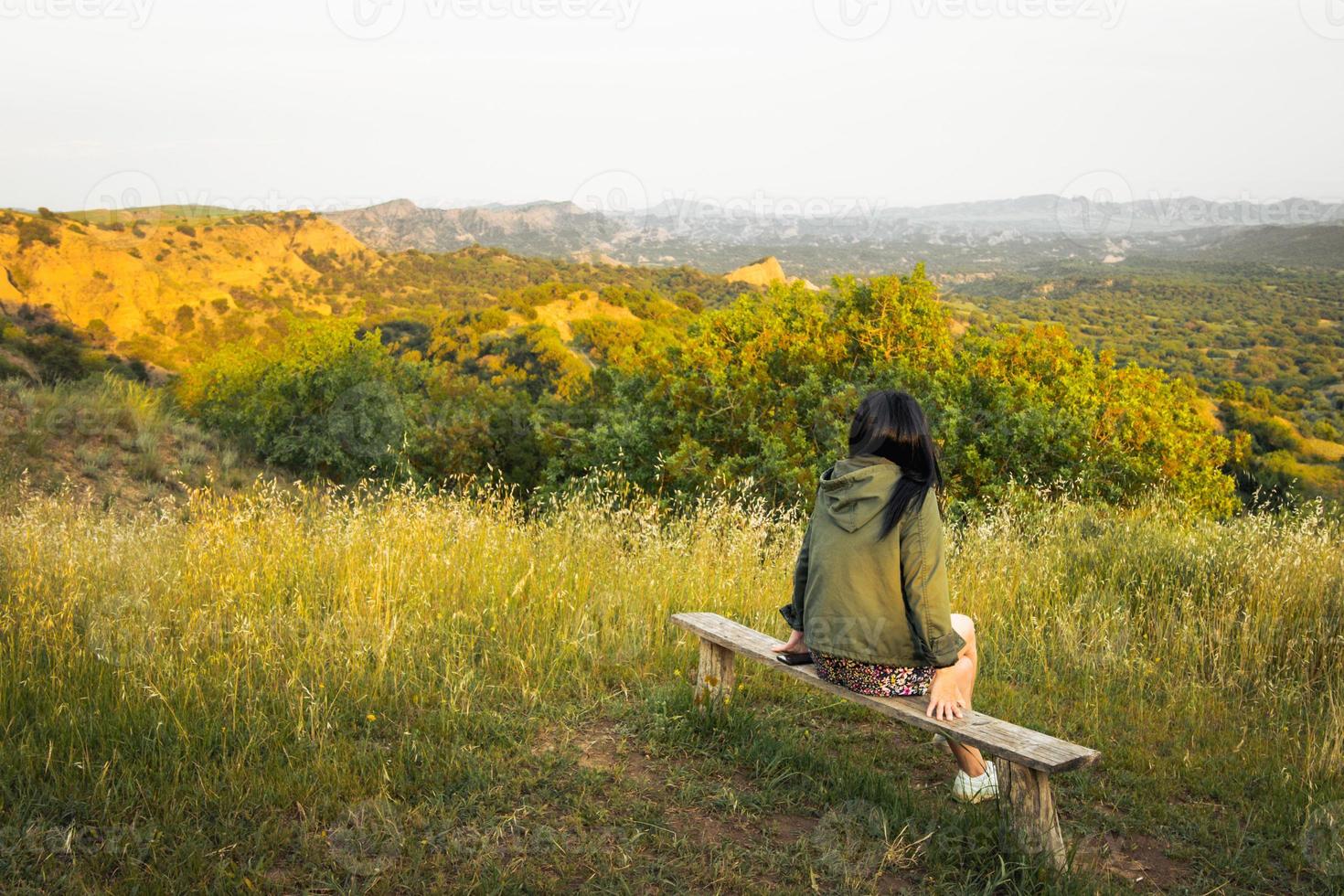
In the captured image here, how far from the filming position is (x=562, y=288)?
46.6m

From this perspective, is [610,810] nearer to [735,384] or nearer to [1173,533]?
[1173,533]

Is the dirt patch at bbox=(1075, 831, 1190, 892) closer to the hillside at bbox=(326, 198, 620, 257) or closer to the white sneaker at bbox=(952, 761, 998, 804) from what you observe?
the white sneaker at bbox=(952, 761, 998, 804)

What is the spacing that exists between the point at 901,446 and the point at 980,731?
3.33ft

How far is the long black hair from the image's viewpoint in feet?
10.4

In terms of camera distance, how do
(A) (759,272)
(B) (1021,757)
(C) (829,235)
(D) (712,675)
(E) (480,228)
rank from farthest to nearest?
1. (C) (829,235)
2. (E) (480,228)
3. (A) (759,272)
4. (D) (712,675)
5. (B) (1021,757)

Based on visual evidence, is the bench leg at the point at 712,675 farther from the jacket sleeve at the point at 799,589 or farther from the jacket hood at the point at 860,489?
the jacket hood at the point at 860,489

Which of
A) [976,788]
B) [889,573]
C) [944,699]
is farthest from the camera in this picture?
[976,788]

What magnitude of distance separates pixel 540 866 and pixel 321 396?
16796 mm

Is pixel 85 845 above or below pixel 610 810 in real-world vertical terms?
above

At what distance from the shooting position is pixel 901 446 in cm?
321

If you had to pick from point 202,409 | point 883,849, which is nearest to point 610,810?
point 883,849

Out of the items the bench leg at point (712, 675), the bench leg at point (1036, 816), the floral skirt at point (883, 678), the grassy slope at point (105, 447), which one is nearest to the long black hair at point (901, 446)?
the floral skirt at point (883, 678)

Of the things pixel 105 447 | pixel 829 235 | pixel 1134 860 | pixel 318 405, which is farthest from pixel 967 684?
pixel 829 235

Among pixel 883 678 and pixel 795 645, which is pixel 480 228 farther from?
pixel 883 678
